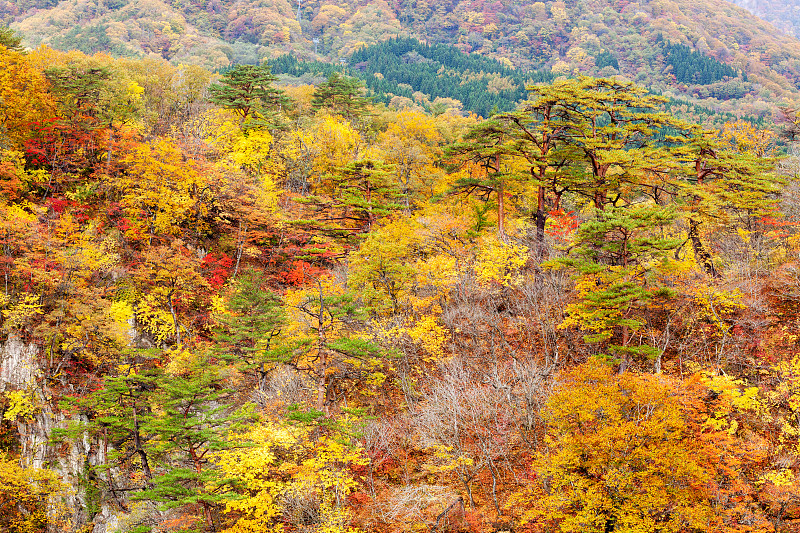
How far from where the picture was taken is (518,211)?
3566 cm

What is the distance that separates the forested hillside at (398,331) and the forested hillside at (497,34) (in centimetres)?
6007

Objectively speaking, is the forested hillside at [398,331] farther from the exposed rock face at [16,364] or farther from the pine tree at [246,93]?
the pine tree at [246,93]

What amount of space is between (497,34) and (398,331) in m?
151

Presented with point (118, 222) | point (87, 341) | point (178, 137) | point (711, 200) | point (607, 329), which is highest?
point (711, 200)

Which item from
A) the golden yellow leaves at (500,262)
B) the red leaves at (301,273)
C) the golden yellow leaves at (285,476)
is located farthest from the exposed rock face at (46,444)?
the golden yellow leaves at (500,262)

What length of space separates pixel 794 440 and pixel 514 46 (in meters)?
147

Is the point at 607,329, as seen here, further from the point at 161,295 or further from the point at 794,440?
the point at 161,295

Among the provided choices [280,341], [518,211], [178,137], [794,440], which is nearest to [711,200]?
[794,440]

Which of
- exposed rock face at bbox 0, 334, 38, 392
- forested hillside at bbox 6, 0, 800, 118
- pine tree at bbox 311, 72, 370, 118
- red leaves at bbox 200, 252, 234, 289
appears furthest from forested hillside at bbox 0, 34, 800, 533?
forested hillside at bbox 6, 0, 800, 118

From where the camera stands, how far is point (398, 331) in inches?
977

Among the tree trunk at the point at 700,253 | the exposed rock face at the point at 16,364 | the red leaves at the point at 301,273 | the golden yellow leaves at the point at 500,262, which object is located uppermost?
the tree trunk at the point at 700,253

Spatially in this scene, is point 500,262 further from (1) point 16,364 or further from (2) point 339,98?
(2) point 339,98

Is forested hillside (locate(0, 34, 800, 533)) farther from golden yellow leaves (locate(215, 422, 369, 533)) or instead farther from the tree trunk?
the tree trunk

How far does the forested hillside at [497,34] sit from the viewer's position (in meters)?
102
